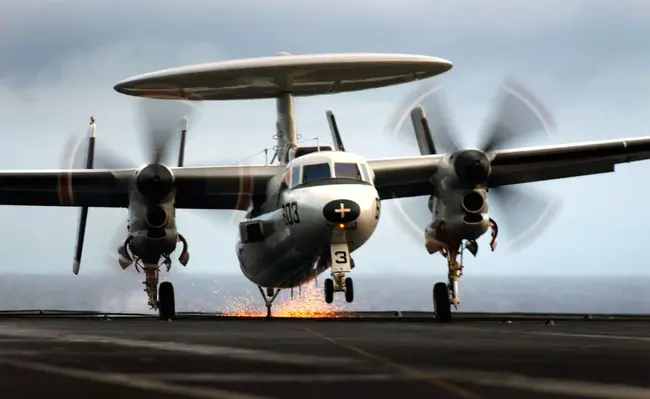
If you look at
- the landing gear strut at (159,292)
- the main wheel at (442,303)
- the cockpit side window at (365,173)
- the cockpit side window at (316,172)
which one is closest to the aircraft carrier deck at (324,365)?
the cockpit side window at (316,172)

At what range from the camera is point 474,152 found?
26062 millimetres

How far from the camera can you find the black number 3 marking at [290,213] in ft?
79.5

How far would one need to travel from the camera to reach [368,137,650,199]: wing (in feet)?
92.4

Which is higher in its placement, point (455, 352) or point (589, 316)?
point (589, 316)

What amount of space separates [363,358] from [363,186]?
1227 centimetres

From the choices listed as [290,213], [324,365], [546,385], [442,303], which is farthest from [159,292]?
[546,385]

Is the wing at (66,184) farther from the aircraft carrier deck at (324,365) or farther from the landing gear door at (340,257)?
the aircraft carrier deck at (324,365)

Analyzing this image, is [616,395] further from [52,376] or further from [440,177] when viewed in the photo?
[440,177]

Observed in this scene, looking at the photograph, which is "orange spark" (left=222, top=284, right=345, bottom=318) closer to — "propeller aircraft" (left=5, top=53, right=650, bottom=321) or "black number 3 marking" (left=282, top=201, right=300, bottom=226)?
"propeller aircraft" (left=5, top=53, right=650, bottom=321)

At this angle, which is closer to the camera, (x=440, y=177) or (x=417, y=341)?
(x=417, y=341)

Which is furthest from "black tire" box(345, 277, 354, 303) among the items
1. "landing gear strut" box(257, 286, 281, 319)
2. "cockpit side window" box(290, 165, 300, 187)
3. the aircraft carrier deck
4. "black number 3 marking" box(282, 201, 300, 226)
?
"landing gear strut" box(257, 286, 281, 319)

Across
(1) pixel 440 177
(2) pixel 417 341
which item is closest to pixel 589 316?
(1) pixel 440 177

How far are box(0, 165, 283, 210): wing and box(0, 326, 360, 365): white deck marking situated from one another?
11.0 metres

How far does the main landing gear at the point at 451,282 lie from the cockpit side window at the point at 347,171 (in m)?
4.58
